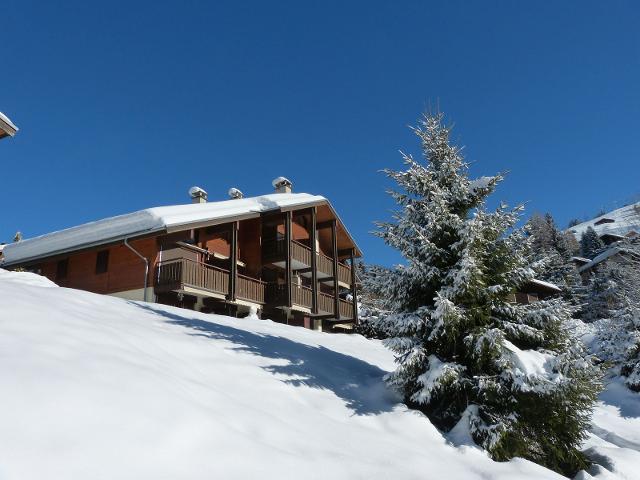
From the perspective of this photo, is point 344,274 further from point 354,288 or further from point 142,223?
point 142,223

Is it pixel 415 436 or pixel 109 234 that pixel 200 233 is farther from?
pixel 415 436

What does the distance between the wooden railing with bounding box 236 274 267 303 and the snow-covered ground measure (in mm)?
11463

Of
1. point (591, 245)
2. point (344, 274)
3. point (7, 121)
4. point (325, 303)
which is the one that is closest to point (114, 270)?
point (7, 121)

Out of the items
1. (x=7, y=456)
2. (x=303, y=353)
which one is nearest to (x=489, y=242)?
(x=303, y=353)

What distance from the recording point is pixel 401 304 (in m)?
9.08

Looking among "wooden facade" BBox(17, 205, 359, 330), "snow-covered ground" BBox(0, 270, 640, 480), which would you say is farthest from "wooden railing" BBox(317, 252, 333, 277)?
"snow-covered ground" BBox(0, 270, 640, 480)

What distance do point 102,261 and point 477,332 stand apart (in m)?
17.8

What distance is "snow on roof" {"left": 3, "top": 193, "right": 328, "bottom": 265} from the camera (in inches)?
726

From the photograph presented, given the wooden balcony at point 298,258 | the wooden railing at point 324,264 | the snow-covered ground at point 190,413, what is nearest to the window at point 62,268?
the wooden balcony at point 298,258

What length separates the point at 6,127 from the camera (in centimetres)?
1455

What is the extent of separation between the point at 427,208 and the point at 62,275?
19.2 metres

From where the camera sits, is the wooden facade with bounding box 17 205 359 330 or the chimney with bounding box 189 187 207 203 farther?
the chimney with bounding box 189 187 207 203

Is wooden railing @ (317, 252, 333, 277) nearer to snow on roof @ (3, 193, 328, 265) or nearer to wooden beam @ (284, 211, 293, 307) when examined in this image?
snow on roof @ (3, 193, 328, 265)

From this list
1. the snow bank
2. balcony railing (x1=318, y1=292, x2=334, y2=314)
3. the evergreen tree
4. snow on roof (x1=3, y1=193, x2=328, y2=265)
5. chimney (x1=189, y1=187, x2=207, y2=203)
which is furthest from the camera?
the evergreen tree
